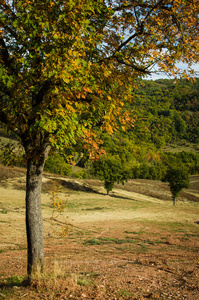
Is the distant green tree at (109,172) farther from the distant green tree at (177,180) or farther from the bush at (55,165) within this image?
the bush at (55,165)

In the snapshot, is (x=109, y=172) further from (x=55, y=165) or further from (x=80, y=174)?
(x=80, y=174)

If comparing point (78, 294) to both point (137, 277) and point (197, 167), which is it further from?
point (197, 167)

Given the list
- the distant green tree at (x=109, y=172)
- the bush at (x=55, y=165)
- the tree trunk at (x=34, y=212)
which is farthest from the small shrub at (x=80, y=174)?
the tree trunk at (x=34, y=212)

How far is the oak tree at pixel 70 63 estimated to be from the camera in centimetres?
428

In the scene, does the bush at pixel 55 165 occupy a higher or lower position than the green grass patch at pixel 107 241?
higher

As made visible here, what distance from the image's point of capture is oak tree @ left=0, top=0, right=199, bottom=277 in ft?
14.0

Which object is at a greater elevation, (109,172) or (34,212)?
(34,212)

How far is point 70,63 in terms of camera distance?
4.16m

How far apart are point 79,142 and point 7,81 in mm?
2285

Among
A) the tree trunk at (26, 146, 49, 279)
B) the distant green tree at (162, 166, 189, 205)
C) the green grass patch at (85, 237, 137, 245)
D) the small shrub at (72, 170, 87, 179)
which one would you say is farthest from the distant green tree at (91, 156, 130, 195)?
the small shrub at (72, 170, 87, 179)

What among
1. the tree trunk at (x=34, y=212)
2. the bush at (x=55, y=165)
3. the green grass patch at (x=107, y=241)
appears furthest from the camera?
the bush at (x=55, y=165)

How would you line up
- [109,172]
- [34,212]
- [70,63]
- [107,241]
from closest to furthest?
[70,63], [34,212], [107,241], [109,172]

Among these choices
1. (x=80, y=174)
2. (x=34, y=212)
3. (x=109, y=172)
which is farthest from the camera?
(x=80, y=174)

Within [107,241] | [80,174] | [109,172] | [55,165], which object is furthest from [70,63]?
[80,174]
